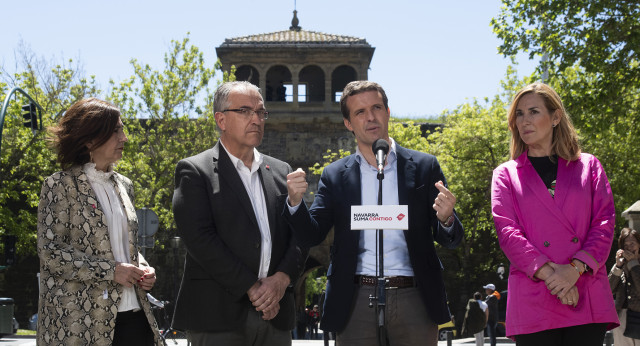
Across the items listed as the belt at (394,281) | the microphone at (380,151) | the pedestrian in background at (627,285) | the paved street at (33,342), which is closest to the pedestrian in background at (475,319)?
the paved street at (33,342)

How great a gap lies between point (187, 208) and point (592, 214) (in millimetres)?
2249

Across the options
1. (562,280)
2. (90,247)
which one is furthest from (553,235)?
(90,247)

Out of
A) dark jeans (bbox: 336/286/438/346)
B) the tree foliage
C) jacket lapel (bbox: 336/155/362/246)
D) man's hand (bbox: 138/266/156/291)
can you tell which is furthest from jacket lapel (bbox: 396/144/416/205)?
the tree foliage

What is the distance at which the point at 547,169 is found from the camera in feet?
14.9

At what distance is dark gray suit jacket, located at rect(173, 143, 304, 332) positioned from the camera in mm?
4410

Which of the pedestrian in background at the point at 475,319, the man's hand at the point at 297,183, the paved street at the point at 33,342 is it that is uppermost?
the man's hand at the point at 297,183

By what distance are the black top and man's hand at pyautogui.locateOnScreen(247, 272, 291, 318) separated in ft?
5.18

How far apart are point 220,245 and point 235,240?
0.12 m

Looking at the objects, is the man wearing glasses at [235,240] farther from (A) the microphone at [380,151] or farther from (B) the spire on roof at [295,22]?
(B) the spire on roof at [295,22]

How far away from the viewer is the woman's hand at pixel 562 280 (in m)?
4.08

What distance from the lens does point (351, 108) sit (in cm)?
464

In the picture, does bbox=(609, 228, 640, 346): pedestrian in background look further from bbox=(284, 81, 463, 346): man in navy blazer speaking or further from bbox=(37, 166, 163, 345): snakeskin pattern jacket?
bbox=(37, 166, 163, 345): snakeskin pattern jacket

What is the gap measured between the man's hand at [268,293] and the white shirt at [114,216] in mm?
652

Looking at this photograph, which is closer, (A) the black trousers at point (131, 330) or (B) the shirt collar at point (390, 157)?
(A) the black trousers at point (131, 330)
